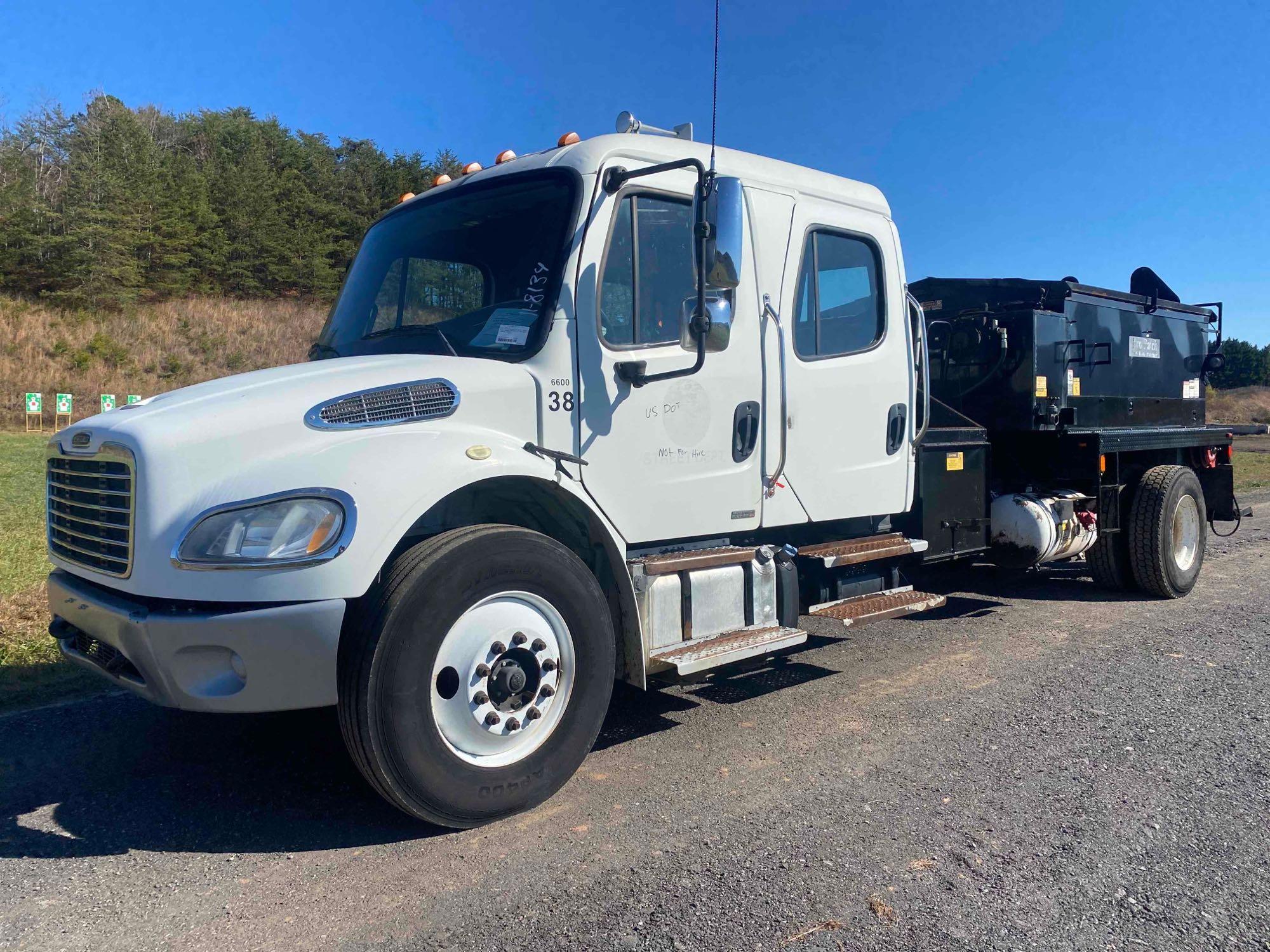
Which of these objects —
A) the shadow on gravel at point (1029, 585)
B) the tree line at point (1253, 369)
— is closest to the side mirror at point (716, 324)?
the shadow on gravel at point (1029, 585)

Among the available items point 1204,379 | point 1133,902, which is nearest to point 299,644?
point 1133,902

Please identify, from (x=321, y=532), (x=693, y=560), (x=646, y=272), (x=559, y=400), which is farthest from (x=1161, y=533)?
(x=321, y=532)

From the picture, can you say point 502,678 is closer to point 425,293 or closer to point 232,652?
point 232,652

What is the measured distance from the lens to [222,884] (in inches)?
122

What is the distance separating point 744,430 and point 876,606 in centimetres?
144

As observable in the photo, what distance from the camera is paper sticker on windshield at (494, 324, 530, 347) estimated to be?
391cm

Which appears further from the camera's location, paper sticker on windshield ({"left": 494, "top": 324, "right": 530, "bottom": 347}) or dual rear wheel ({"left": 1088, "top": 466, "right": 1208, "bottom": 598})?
dual rear wheel ({"left": 1088, "top": 466, "right": 1208, "bottom": 598})

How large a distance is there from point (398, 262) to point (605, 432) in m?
1.44

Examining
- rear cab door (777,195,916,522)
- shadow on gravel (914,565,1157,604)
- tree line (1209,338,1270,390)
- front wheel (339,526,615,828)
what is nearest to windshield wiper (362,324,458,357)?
front wheel (339,526,615,828)

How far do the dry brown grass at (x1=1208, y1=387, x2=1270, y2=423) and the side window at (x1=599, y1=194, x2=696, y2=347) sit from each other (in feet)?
Answer: 155

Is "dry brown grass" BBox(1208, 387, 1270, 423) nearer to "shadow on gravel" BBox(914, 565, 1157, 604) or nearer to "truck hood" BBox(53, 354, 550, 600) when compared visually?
"shadow on gravel" BBox(914, 565, 1157, 604)

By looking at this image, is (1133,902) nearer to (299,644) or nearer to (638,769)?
(638,769)

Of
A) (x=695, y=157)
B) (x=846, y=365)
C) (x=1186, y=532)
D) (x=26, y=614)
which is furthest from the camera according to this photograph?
(x=1186, y=532)

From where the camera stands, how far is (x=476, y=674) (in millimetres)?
3459
